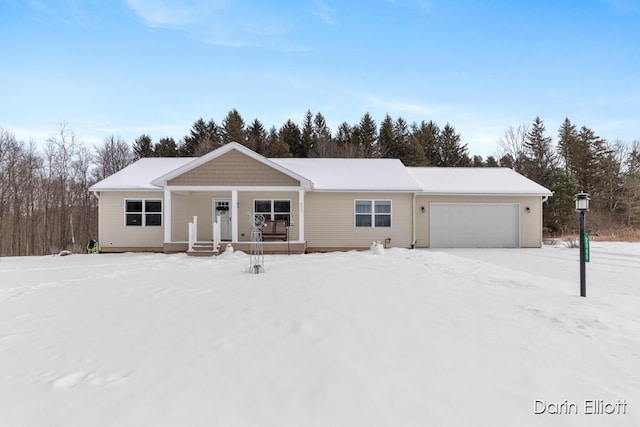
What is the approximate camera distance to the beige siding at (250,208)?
14.1 m

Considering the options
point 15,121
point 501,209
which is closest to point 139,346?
point 501,209

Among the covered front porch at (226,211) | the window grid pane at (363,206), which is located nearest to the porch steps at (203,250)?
the covered front porch at (226,211)

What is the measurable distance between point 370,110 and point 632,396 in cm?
3451

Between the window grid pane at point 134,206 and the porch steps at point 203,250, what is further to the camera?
the window grid pane at point 134,206

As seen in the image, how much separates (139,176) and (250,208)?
204 inches

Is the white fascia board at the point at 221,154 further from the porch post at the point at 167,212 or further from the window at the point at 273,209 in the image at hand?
the window at the point at 273,209

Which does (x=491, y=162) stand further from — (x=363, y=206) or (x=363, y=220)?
(x=363, y=220)

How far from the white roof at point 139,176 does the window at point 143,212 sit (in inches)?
25.1

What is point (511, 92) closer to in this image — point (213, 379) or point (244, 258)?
point (244, 258)

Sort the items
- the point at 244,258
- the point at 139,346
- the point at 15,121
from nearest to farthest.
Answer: the point at 139,346 → the point at 244,258 → the point at 15,121

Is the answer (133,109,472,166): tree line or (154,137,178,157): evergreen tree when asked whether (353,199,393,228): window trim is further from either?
(154,137,178,157): evergreen tree

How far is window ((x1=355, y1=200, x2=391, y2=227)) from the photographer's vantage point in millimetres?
14266

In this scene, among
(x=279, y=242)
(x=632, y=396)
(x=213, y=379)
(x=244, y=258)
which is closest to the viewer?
(x=632, y=396)

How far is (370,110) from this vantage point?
114ft
